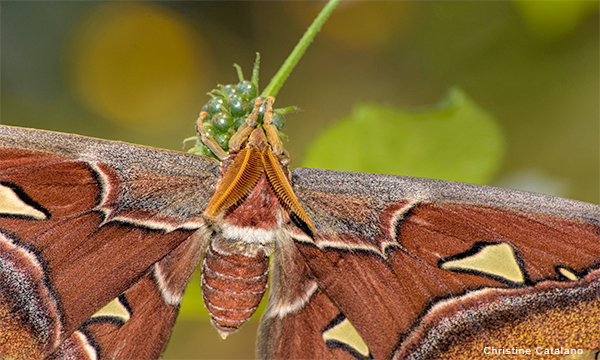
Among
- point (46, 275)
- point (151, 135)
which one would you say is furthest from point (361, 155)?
point (151, 135)

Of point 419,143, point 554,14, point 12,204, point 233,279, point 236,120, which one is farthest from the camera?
point 554,14

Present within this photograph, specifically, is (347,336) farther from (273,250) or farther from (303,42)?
(303,42)

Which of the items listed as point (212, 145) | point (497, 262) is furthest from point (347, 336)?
point (212, 145)

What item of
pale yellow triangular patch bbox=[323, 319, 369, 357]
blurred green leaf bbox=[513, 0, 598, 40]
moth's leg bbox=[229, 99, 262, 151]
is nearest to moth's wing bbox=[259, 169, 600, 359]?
pale yellow triangular patch bbox=[323, 319, 369, 357]

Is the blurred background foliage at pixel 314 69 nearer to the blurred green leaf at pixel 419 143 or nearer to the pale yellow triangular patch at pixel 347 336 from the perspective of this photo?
the blurred green leaf at pixel 419 143

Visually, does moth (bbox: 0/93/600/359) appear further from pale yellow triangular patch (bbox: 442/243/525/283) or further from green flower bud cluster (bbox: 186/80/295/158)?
green flower bud cluster (bbox: 186/80/295/158)

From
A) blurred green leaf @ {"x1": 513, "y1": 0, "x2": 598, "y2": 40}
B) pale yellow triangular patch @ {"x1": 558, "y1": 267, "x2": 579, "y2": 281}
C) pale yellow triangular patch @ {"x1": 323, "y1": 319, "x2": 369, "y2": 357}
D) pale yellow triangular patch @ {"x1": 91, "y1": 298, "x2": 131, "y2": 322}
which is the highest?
blurred green leaf @ {"x1": 513, "y1": 0, "x2": 598, "y2": 40}

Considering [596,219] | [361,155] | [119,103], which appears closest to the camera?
[596,219]

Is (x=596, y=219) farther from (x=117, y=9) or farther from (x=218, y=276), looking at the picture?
(x=117, y=9)
